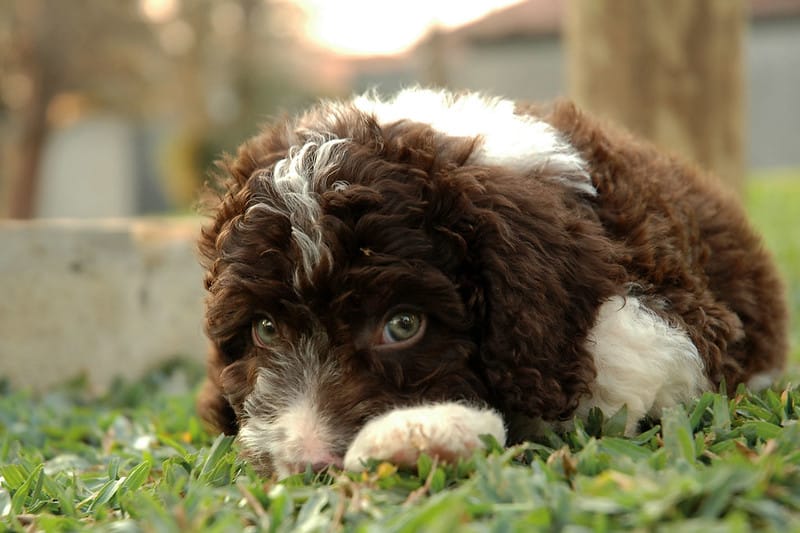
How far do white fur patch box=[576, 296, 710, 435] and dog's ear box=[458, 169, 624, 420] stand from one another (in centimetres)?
8

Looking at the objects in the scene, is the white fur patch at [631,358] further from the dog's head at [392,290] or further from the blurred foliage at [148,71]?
the blurred foliage at [148,71]

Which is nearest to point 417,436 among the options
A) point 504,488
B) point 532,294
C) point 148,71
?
point 504,488

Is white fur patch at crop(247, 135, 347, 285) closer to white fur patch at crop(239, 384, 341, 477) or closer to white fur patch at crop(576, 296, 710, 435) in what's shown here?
white fur patch at crop(239, 384, 341, 477)

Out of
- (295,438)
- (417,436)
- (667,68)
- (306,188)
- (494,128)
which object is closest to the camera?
(417,436)

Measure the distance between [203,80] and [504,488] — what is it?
30.4 metres

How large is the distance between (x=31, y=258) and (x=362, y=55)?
46.3 meters

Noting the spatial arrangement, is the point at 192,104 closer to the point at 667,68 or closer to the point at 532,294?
the point at 667,68

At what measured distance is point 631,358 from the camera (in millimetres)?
3410

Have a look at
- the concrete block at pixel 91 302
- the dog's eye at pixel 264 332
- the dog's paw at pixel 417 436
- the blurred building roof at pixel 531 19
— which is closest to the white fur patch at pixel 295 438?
the dog's paw at pixel 417 436

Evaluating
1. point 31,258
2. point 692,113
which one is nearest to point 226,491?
point 31,258

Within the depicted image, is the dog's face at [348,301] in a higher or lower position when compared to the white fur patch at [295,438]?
higher

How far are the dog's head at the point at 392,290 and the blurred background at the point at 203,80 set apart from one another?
4941 mm

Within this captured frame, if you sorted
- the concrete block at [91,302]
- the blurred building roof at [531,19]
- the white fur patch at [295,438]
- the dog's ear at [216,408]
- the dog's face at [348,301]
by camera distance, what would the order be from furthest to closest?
1. the blurred building roof at [531,19]
2. the concrete block at [91,302]
3. the dog's ear at [216,408]
4. the dog's face at [348,301]
5. the white fur patch at [295,438]

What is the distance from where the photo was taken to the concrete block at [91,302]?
6.52 meters
